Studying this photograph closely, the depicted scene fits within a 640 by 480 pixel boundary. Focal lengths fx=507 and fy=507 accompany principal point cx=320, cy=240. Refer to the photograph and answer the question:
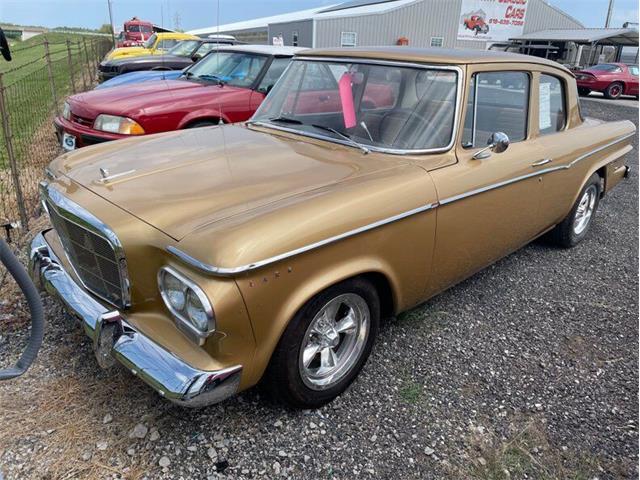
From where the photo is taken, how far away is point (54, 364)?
272 centimetres

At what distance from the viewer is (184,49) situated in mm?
11844

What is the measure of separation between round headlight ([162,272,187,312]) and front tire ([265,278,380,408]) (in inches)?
17.9

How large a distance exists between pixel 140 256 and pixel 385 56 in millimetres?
2003

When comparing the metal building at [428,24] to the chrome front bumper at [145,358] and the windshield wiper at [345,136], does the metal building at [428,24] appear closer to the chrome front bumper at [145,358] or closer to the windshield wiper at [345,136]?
the windshield wiper at [345,136]

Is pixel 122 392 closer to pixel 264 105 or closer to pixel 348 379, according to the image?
pixel 348 379

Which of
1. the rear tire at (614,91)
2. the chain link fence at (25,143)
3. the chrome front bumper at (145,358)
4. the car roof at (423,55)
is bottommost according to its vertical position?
the rear tire at (614,91)

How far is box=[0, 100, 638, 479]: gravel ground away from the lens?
2.23 meters

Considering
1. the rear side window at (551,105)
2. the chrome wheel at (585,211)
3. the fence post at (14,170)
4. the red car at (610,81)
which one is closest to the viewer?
the rear side window at (551,105)

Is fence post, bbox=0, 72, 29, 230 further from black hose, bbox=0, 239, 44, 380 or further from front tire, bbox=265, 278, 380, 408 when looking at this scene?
front tire, bbox=265, 278, 380, 408

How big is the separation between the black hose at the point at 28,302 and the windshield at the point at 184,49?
10.8m

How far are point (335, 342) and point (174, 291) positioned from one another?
0.88 meters

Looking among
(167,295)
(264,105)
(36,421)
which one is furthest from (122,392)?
(264,105)

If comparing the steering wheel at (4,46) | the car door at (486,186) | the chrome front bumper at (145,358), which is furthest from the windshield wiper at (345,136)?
the steering wheel at (4,46)

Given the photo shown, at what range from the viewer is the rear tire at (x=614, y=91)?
18.8m
